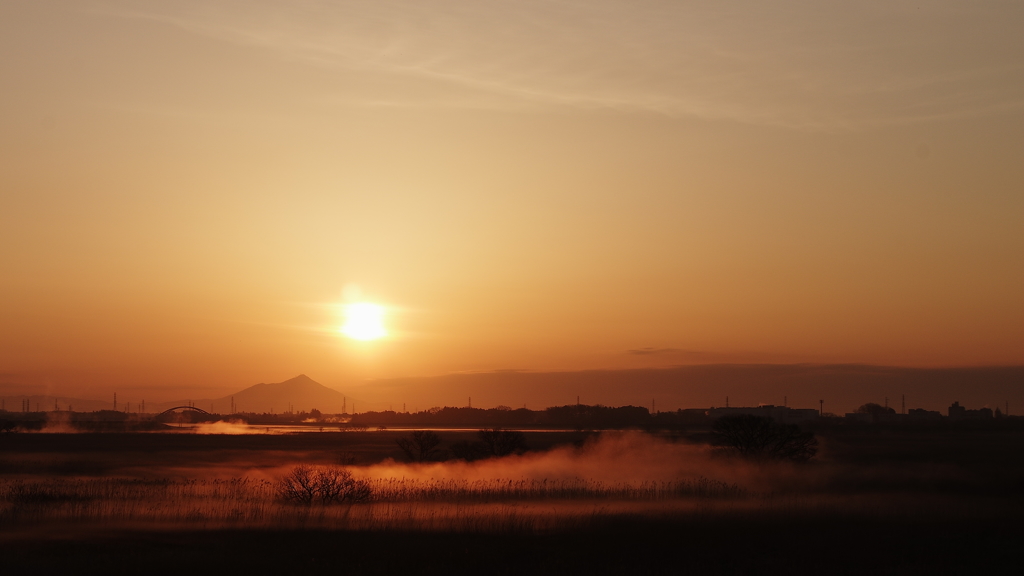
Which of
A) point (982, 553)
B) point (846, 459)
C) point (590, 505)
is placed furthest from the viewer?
point (846, 459)

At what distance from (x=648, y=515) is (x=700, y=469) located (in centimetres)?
2726

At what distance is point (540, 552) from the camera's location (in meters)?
27.9

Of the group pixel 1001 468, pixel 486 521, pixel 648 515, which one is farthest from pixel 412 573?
pixel 1001 468

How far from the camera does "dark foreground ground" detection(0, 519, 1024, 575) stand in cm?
2516

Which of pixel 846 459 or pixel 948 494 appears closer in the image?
pixel 948 494

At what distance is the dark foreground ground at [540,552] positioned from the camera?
25.2m

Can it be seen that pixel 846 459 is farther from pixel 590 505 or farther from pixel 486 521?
pixel 486 521

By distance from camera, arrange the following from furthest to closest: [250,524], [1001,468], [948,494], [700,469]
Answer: [1001,468]
[700,469]
[948,494]
[250,524]

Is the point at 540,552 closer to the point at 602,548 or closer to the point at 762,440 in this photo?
the point at 602,548

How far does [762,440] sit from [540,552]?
41.3m

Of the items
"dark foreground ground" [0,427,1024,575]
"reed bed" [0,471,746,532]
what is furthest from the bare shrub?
"dark foreground ground" [0,427,1024,575]

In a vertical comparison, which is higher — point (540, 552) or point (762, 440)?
point (762, 440)

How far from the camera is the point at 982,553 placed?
94.9ft

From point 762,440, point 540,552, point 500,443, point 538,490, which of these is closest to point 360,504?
point 538,490
